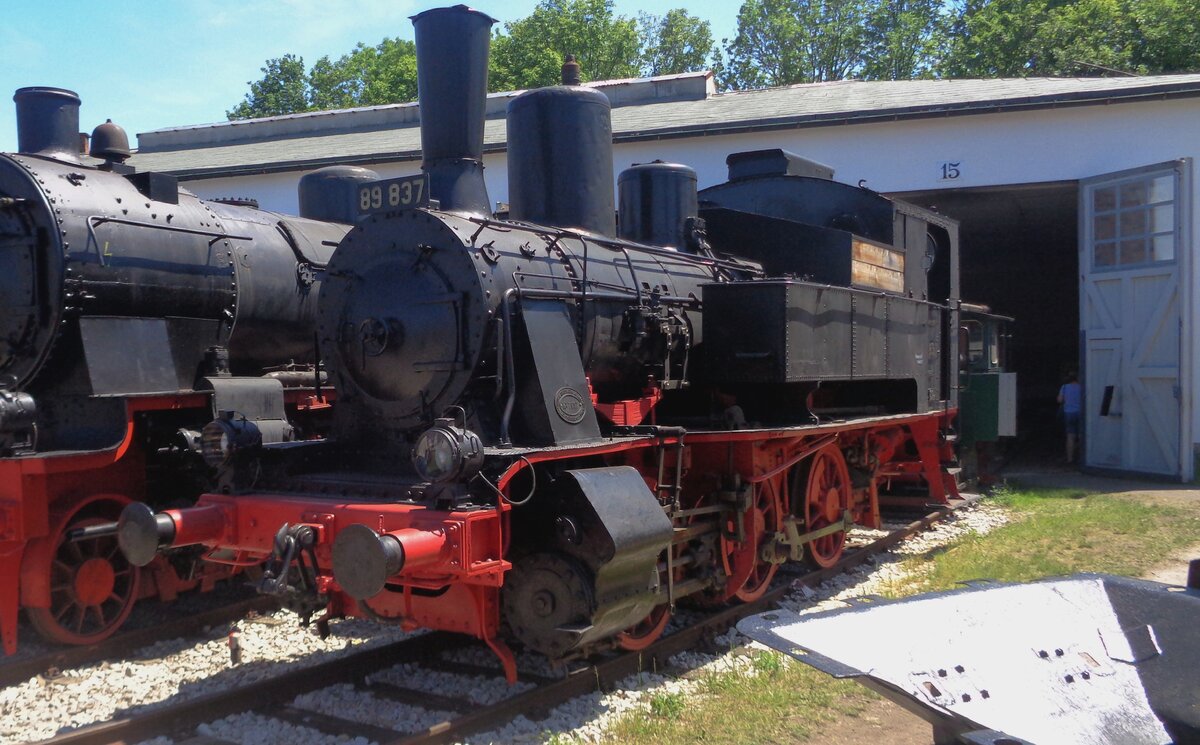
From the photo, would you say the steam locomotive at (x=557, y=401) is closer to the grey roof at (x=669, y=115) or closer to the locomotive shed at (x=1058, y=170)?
the locomotive shed at (x=1058, y=170)

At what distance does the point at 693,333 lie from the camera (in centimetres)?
644

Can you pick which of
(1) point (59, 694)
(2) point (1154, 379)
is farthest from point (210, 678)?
(2) point (1154, 379)

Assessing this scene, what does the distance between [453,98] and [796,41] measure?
44095 millimetres

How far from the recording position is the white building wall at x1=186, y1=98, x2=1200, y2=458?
43.0ft

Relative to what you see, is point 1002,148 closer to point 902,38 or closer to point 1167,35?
point 1167,35

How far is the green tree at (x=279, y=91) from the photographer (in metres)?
49.2

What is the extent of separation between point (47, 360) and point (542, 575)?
3746mm

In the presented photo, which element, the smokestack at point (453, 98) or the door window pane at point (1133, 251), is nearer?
the smokestack at point (453, 98)

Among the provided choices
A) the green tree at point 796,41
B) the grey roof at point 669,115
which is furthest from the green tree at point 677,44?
the grey roof at point 669,115

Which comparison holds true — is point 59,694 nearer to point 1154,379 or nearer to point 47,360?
point 47,360

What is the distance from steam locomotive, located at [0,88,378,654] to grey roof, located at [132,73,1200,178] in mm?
9535

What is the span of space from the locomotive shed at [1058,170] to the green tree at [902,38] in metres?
27.2

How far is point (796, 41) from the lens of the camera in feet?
152

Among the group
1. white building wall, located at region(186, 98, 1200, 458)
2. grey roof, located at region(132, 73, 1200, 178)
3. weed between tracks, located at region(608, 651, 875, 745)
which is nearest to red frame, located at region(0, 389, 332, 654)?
weed between tracks, located at region(608, 651, 875, 745)
